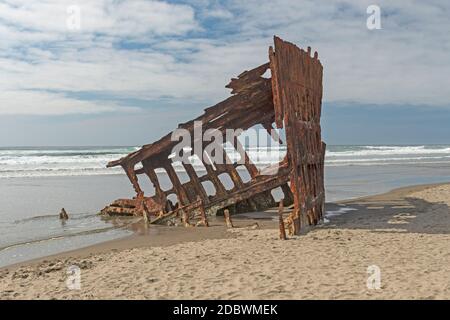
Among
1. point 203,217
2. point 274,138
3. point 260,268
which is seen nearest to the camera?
point 260,268

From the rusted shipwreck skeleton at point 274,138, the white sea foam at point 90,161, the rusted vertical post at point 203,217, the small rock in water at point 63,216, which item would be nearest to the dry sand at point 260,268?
the rusted vertical post at point 203,217

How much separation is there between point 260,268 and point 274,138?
6.27m

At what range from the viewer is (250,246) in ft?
24.9

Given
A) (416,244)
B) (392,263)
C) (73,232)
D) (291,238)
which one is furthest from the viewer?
(73,232)

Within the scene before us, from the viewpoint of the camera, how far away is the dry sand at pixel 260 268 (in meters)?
5.16

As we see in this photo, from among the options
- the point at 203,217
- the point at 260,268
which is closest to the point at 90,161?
the point at 203,217

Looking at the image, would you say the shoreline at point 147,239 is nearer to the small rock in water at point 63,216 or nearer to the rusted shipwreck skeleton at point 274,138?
the rusted shipwreck skeleton at point 274,138

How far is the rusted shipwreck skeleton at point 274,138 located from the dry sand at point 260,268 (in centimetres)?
103

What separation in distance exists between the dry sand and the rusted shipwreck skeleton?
1.03 meters

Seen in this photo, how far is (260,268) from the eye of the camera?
607cm

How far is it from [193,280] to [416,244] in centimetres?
379

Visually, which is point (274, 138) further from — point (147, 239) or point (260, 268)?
point (260, 268)

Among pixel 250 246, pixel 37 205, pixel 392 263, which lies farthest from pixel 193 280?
pixel 37 205
